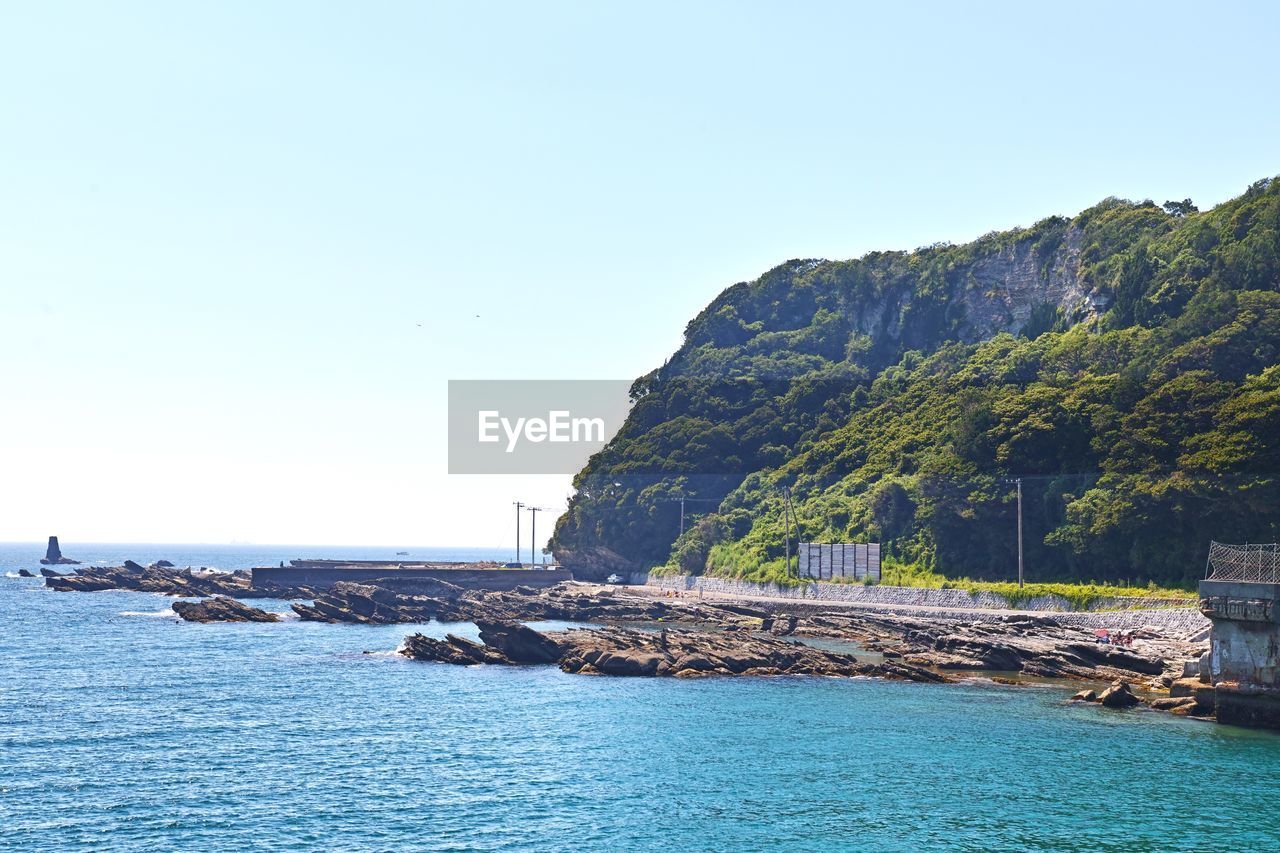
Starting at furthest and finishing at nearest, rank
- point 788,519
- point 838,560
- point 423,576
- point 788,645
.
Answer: point 423,576
point 788,519
point 838,560
point 788,645

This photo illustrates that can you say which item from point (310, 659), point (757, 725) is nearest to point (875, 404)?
point (310, 659)

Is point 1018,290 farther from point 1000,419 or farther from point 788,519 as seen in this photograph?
point 1000,419

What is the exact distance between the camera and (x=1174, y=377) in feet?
330

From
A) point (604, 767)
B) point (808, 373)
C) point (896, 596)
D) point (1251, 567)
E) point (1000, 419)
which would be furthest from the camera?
point (808, 373)

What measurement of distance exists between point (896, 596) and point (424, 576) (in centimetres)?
7121

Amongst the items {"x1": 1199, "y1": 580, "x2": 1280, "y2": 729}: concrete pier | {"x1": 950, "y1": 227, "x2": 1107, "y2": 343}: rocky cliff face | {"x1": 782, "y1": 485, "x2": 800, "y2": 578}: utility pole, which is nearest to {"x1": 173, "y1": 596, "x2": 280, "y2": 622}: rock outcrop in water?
{"x1": 782, "y1": 485, "x2": 800, "y2": 578}: utility pole

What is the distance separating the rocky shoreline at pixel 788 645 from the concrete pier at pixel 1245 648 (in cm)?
177

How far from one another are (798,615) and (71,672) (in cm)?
5718

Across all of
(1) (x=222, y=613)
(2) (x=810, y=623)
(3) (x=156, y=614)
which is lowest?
(3) (x=156, y=614)

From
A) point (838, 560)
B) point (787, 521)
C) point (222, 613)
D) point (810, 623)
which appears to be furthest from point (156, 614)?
point (838, 560)

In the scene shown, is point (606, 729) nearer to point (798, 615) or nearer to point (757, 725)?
point (757, 725)

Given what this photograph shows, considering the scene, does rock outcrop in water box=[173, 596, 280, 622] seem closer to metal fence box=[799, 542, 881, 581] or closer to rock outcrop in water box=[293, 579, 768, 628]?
rock outcrop in water box=[293, 579, 768, 628]

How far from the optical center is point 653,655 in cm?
7138

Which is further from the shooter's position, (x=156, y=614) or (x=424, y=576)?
(x=424, y=576)
